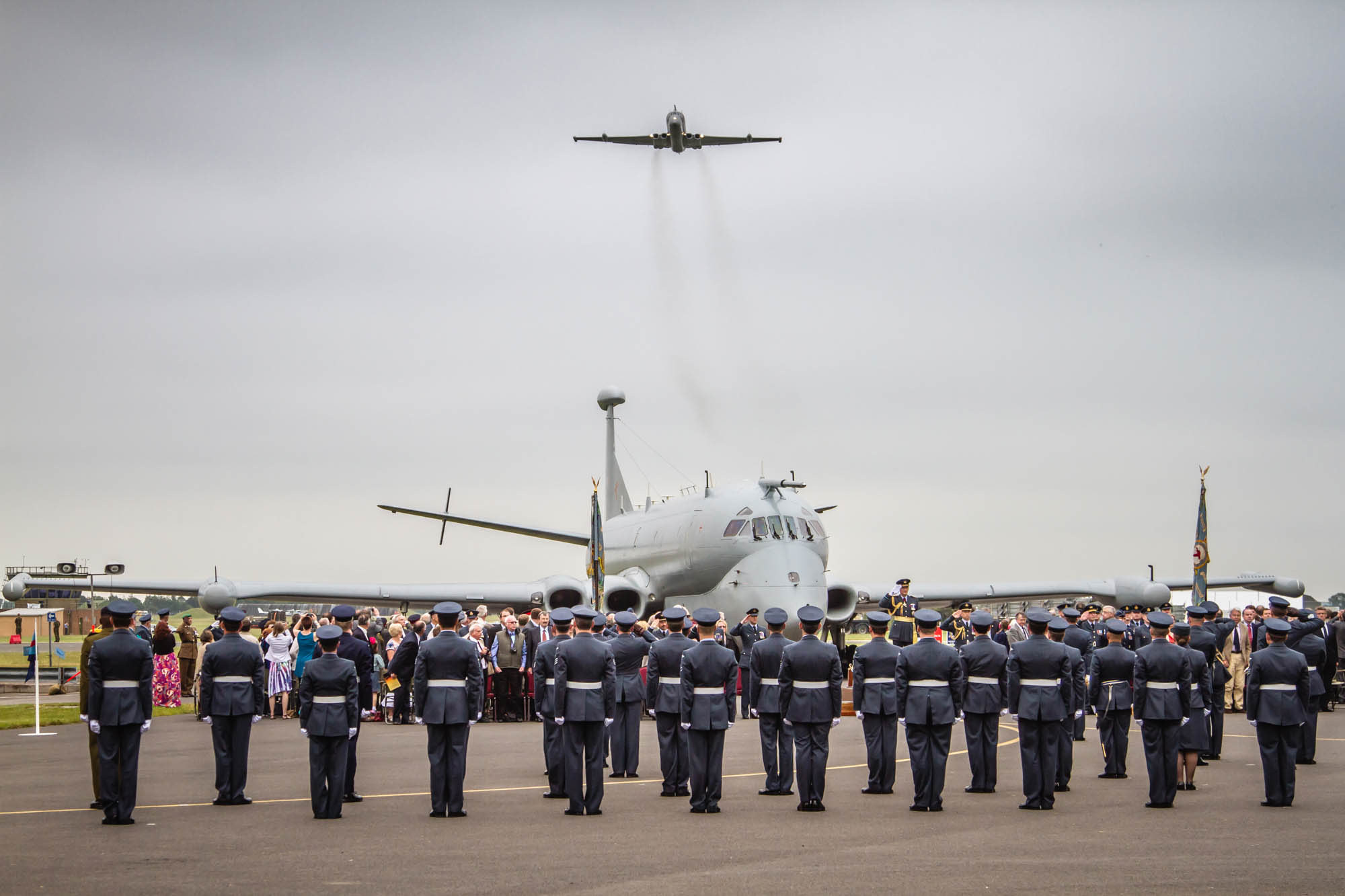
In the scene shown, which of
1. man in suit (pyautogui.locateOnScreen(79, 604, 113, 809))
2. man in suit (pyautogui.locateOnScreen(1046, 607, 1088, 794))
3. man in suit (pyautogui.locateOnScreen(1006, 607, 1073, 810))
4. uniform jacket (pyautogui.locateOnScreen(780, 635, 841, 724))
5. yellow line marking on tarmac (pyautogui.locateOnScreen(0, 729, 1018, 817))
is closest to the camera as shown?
man in suit (pyautogui.locateOnScreen(79, 604, 113, 809))

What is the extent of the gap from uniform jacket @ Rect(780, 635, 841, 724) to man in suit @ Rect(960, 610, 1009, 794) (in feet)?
4.31

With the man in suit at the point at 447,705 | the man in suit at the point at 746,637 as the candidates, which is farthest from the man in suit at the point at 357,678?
the man in suit at the point at 746,637

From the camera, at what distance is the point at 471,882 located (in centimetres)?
889

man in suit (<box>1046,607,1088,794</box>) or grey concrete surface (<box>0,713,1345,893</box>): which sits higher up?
man in suit (<box>1046,607,1088,794</box>)

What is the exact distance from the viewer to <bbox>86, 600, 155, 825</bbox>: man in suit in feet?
38.9

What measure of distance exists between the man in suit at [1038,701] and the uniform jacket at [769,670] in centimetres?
220

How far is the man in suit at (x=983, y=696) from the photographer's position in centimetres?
1355

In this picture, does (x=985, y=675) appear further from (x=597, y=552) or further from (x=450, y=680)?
(x=597, y=552)

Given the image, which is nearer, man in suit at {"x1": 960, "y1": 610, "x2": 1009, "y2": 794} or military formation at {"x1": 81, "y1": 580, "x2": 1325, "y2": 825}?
military formation at {"x1": 81, "y1": 580, "x2": 1325, "y2": 825}

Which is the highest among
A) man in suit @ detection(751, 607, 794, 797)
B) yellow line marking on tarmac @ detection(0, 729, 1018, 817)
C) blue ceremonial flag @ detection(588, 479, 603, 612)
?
blue ceremonial flag @ detection(588, 479, 603, 612)

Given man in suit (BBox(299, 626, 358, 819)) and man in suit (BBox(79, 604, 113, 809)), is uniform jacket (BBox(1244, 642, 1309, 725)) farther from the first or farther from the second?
man in suit (BBox(79, 604, 113, 809))

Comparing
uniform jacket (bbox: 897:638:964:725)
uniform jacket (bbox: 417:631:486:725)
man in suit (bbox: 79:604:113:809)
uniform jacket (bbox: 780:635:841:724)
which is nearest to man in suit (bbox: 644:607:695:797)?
uniform jacket (bbox: 780:635:841:724)

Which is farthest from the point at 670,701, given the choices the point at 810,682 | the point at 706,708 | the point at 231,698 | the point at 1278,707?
the point at 1278,707

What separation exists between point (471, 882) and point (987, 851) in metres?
3.74
